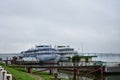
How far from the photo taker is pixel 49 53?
96562 millimetres

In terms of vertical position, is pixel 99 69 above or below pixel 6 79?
below

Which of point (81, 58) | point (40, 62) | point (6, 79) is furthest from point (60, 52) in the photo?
point (6, 79)

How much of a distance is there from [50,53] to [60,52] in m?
5.36

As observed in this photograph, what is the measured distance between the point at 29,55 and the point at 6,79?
9230 centimetres

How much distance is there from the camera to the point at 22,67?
6075 cm

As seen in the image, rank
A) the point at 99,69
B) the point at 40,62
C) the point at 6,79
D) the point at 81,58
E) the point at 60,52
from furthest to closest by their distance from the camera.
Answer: the point at 60,52 → the point at 40,62 → the point at 81,58 → the point at 99,69 → the point at 6,79

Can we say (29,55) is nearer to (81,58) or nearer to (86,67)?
(81,58)

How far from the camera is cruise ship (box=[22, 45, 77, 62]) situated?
309 ft

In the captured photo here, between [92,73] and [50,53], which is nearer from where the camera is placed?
[92,73]

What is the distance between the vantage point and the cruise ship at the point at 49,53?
94.2 m

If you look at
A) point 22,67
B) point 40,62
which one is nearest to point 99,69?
point 22,67

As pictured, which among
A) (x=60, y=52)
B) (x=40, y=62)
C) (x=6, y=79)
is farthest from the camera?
(x=60, y=52)

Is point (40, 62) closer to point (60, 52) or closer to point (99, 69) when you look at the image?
point (60, 52)

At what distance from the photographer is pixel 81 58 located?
7938 cm
